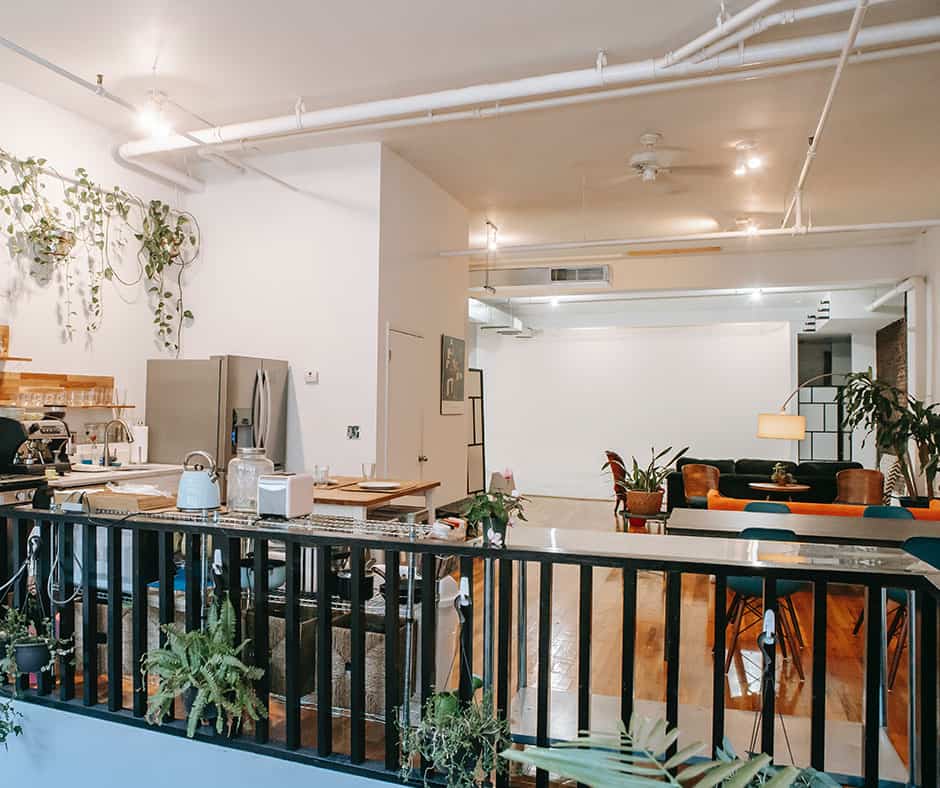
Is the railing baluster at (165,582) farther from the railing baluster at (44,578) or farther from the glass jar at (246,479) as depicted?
the railing baluster at (44,578)

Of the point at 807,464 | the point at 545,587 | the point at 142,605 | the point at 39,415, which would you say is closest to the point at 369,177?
the point at 39,415

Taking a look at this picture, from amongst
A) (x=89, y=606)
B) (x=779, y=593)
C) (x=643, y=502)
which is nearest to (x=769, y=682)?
(x=89, y=606)

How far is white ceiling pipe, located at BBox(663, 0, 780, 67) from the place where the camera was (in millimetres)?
3336

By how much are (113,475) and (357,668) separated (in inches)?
132

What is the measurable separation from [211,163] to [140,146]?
0.91 meters

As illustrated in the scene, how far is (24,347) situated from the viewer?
5035mm

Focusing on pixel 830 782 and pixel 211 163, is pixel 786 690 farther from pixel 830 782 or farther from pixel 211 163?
pixel 211 163

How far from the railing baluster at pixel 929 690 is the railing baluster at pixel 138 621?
237cm

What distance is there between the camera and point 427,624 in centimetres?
223

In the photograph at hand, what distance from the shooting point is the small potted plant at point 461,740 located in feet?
6.76

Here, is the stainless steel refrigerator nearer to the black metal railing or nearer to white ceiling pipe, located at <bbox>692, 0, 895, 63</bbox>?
the black metal railing

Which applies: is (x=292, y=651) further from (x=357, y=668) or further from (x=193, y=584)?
(x=193, y=584)

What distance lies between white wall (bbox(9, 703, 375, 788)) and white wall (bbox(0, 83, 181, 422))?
9.45 ft

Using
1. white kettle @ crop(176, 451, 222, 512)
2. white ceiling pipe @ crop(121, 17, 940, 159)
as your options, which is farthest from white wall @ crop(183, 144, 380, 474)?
white kettle @ crop(176, 451, 222, 512)
